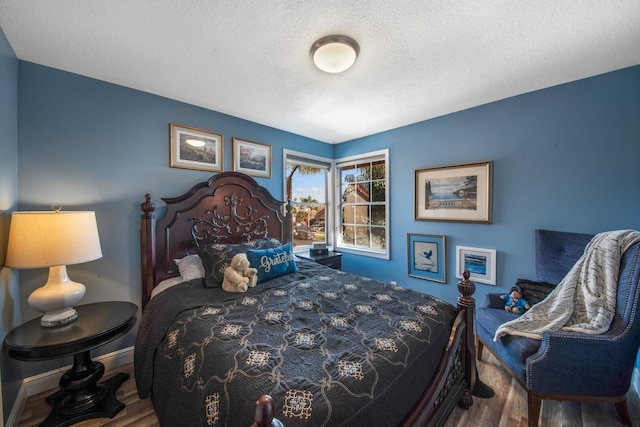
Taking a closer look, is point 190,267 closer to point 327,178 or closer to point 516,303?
point 327,178

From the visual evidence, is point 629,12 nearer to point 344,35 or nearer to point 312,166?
point 344,35

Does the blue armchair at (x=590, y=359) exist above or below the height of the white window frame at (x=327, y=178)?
below

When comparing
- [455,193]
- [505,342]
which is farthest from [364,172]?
[505,342]

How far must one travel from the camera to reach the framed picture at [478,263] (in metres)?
2.54

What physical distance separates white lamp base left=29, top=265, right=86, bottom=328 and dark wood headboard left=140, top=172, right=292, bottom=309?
0.53 meters

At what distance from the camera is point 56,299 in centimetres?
154

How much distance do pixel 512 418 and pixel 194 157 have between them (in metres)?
3.38

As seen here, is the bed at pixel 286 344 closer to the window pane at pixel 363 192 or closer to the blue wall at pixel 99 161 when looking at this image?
the blue wall at pixel 99 161

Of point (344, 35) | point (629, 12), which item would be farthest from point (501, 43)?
point (344, 35)

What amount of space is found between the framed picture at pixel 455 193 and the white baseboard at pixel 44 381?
3.43m

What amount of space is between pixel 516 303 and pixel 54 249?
3396 mm

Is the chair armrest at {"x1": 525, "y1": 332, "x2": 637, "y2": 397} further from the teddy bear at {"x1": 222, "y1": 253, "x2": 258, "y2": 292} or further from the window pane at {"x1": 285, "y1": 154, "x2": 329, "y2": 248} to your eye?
the window pane at {"x1": 285, "y1": 154, "x2": 329, "y2": 248}

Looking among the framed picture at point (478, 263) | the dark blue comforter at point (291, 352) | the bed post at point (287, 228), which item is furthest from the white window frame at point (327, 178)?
the dark blue comforter at point (291, 352)

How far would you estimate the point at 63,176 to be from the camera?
6.24ft
